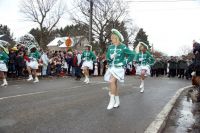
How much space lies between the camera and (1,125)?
7.04 meters

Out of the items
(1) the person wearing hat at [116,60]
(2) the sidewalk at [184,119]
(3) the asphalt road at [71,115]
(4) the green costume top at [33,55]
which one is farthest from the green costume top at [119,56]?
(4) the green costume top at [33,55]

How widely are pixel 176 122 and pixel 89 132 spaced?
2656 mm

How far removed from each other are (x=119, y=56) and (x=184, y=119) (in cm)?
233

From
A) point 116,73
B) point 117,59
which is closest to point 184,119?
point 116,73

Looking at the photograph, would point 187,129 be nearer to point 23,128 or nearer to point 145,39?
point 23,128

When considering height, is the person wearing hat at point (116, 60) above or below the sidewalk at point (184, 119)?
above

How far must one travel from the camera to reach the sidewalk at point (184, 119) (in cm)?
791

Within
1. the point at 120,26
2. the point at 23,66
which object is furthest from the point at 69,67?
the point at 120,26

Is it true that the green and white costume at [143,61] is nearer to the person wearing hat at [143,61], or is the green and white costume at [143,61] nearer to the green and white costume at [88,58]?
the person wearing hat at [143,61]

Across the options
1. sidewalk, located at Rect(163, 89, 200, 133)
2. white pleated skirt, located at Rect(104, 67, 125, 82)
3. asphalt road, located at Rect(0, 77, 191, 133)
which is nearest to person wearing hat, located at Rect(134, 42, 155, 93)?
sidewalk, located at Rect(163, 89, 200, 133)

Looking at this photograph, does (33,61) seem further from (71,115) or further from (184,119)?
(184,119)

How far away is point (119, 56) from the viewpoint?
10.3 m

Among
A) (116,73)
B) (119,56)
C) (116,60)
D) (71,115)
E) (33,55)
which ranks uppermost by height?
(33,55)

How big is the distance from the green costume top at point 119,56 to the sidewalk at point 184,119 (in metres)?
1.79
